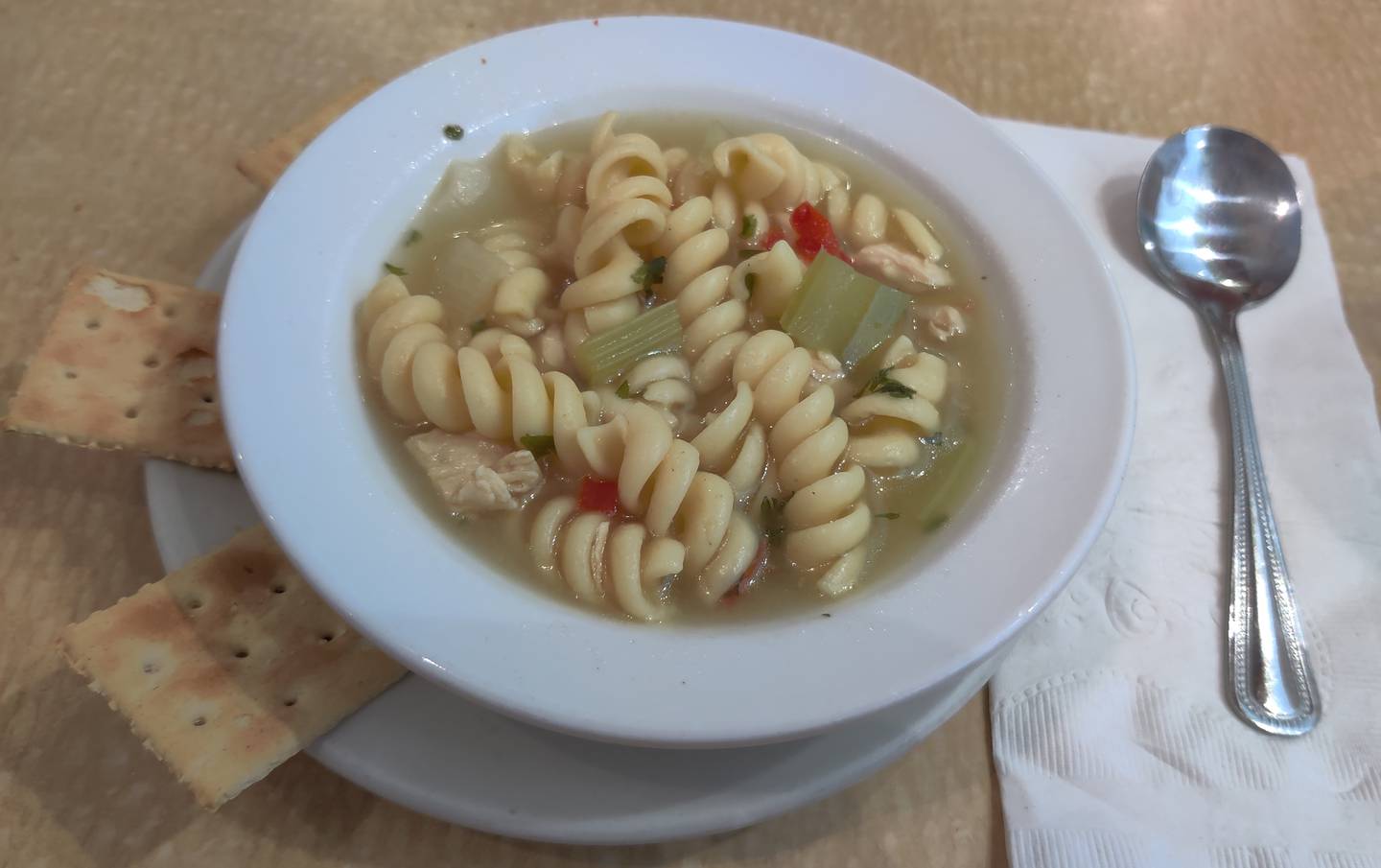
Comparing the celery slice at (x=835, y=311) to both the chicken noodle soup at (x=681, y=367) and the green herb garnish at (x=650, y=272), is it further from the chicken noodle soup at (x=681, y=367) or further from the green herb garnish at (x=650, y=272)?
the green herb garnish at (x=650, y=272)

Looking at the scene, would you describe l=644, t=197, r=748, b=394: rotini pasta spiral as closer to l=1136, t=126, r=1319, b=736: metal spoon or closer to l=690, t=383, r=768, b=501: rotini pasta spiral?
l=690, t=383, r=768, b=501: rotini pasta spiral

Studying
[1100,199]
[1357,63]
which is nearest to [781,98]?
[1100,199]

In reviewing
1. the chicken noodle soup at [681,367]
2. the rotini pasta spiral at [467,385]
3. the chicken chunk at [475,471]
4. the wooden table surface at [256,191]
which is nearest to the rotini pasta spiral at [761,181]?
the chicken noodle soup at [681,367]

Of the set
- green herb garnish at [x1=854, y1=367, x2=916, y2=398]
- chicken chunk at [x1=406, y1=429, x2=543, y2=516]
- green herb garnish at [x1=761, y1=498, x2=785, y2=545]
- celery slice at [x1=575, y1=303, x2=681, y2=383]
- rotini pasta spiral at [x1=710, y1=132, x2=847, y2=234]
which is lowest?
green herb garnish at [x1=761, y1=498, x2=785, y2=545]

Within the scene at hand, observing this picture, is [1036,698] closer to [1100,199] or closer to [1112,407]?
[1112,407]

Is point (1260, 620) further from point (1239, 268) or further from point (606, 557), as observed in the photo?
point (606, 557)

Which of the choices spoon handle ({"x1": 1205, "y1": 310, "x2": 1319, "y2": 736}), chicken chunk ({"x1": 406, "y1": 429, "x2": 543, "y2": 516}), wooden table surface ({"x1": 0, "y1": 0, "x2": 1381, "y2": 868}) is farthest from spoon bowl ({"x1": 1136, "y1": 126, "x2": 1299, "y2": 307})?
chicken chunk ({"x1": 406, "y1": 429, "x2": 543, "y2": 516})
